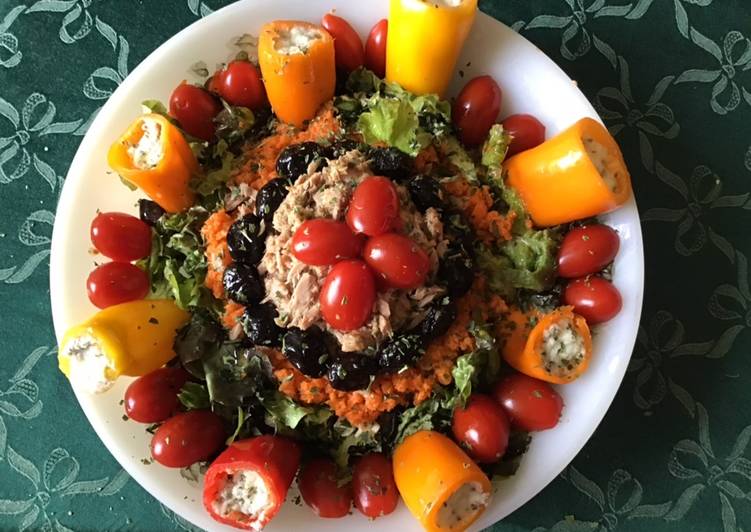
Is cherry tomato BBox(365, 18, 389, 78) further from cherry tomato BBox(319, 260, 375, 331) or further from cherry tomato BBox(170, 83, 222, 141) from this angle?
cherry tomato BBox(319, 260, 375, 331)

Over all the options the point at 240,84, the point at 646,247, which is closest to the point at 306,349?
the point at 240,84

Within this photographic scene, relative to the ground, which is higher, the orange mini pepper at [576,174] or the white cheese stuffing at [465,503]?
the orange mini pepper at [576,174]

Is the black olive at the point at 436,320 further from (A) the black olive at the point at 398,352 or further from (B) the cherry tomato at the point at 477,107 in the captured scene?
(B) the cherry tomato at the point at 477,107

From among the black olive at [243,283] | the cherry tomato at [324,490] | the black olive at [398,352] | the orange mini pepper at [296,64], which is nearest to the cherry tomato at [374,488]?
the cherry tomato at [324,490]

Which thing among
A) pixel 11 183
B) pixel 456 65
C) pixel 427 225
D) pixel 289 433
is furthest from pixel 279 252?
pixel 11 183

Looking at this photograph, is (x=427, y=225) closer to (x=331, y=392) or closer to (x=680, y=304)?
(x=331, y=392)

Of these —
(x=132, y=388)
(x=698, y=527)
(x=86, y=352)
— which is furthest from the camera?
(x=698, y=527)
